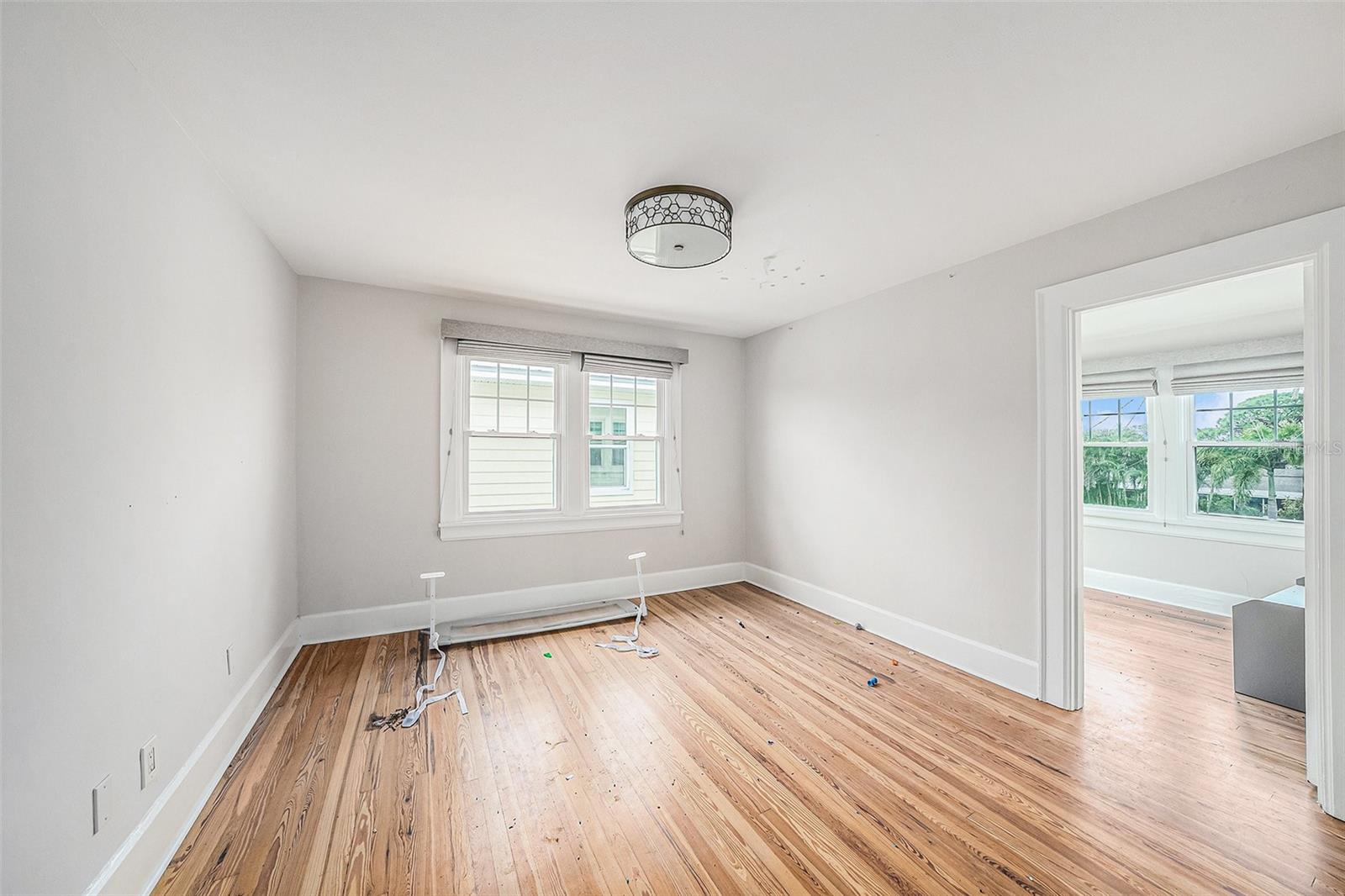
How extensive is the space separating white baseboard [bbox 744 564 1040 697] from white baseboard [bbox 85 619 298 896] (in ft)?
12.8

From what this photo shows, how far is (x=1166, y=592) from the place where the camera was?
465 cm

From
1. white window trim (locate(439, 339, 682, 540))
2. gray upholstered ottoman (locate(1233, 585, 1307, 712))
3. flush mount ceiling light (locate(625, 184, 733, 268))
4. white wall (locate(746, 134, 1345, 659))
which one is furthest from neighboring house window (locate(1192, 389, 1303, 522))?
flush mount ceiling light (locate(625, 184, 733, 268))

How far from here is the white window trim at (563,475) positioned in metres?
4.00

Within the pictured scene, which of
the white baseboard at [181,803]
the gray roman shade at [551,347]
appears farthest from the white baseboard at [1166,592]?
the white baseboard at [181,803]

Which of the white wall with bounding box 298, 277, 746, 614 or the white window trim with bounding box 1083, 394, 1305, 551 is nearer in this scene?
the white wall with bounding box 298, 277, 746, 614

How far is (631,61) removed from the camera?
157 centimetres

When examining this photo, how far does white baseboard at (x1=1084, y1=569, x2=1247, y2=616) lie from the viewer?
4.33m

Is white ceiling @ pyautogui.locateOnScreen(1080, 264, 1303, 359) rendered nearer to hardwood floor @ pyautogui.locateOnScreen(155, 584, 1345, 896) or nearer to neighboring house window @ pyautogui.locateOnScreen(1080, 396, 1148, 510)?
neighboring house window @ pyautogui.locateOnScreen(1080, 396, 1148, 510)

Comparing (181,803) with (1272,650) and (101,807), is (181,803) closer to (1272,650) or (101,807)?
(101,807)

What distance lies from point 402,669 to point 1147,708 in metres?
4.36

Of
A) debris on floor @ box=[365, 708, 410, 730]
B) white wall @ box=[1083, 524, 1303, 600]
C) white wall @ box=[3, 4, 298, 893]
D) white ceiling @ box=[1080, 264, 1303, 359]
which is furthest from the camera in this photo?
white wall @ box=[1083, 524, 1303, 600]

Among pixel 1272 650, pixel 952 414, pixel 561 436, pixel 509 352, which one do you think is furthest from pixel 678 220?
pixel 1272 650

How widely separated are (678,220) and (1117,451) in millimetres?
5734

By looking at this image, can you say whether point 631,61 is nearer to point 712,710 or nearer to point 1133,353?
point 712,710
